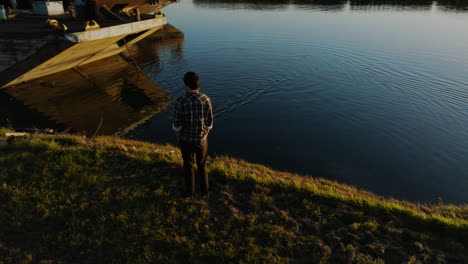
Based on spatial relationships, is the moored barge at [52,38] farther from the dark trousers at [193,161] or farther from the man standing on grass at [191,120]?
the dark trousers at [193,161]

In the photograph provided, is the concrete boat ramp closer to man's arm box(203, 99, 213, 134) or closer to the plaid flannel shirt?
the plaid flannel shirt

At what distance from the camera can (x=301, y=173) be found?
8.84m

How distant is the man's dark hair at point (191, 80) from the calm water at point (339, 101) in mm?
5125

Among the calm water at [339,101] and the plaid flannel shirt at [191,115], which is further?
the calm water at [339,101]

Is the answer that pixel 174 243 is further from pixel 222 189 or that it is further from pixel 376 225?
pixel 376 225

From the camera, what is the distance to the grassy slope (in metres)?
4.48

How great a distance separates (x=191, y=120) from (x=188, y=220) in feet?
5.89

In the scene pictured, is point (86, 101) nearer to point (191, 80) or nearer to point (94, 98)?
point (94, 98)

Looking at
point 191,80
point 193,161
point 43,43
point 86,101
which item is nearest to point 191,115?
point 191,80

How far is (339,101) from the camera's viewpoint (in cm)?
1410

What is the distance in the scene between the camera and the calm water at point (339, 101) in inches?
363

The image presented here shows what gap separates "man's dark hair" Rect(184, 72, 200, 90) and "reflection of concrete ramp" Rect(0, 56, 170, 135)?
289 inches

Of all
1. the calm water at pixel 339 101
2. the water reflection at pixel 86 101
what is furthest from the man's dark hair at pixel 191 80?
the water reflection at pixel 86 101

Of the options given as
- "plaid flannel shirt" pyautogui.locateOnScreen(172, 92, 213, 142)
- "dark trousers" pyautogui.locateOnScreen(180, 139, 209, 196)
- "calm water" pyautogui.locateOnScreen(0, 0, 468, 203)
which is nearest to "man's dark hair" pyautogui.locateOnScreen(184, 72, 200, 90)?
"plaid flannel shirt" pyautogui.locateOnScreen(172, 92, 213, 142)
